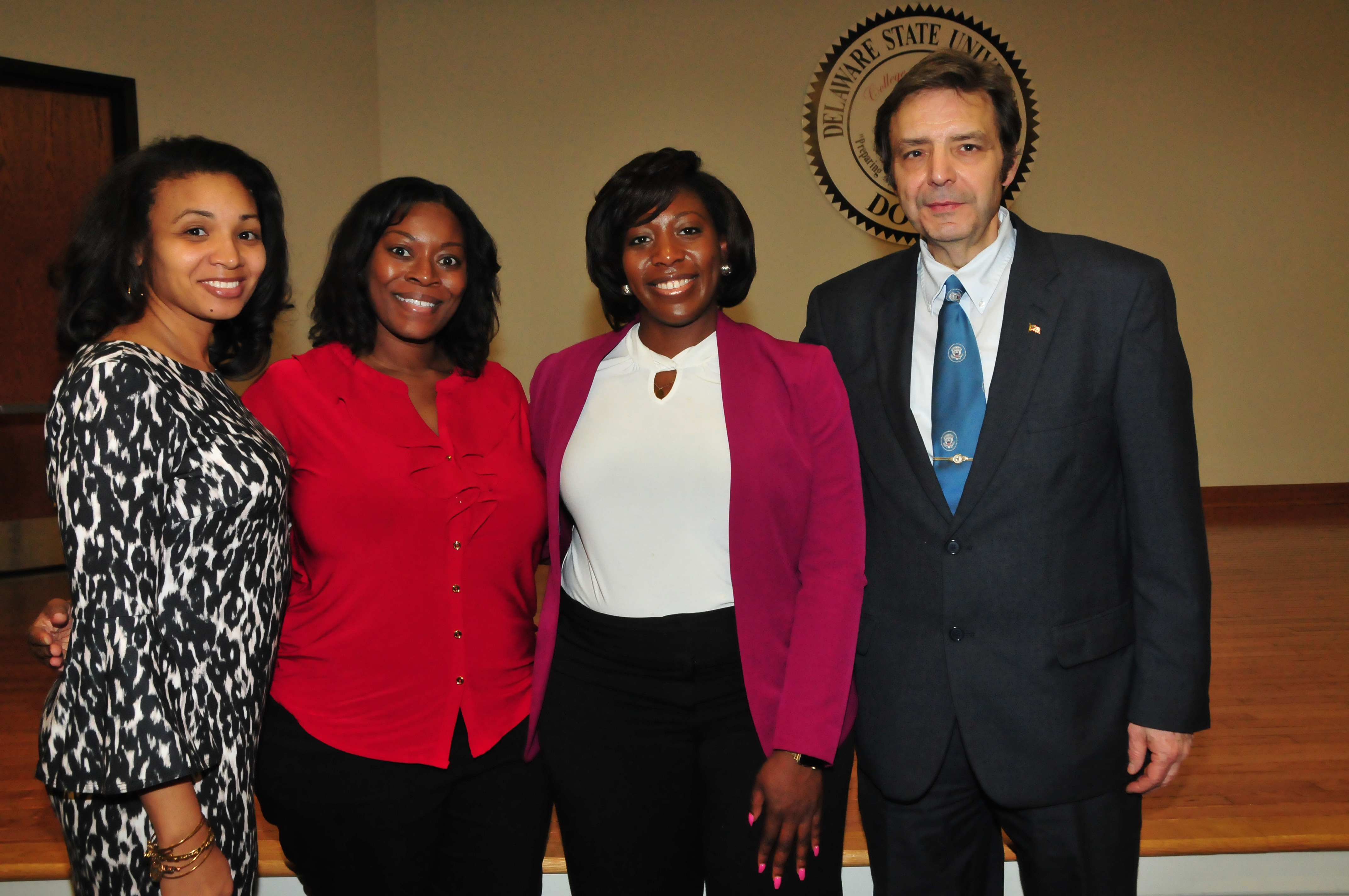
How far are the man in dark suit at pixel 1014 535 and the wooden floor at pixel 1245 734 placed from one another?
0.81 m

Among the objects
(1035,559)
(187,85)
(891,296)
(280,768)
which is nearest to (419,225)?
(891,296)

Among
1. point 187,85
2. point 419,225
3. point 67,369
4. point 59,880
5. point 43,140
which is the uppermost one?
point 187,85

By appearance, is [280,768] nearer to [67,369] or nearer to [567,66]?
[67,369]

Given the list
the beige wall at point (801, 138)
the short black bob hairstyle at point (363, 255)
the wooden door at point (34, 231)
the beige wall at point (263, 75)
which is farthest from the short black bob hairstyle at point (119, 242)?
the beige wall at point (801, 138)

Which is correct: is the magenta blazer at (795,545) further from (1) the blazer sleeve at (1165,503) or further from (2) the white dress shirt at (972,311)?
(1) the blazer sleeve at (1165,503)

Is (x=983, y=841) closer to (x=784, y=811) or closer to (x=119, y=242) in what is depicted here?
(x=784, y=811)

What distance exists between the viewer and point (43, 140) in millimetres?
4531

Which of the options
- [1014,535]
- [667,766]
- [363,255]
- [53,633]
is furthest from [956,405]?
[53,633]

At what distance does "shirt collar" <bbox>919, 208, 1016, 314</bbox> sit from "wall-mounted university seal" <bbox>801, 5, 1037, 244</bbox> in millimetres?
4082

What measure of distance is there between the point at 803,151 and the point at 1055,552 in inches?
182

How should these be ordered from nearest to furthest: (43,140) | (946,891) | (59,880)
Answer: (946,891)
(59,880)
(43,140)

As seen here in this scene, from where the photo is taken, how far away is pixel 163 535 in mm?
1313

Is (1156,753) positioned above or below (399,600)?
below

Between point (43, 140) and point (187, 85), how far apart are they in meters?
0.70
